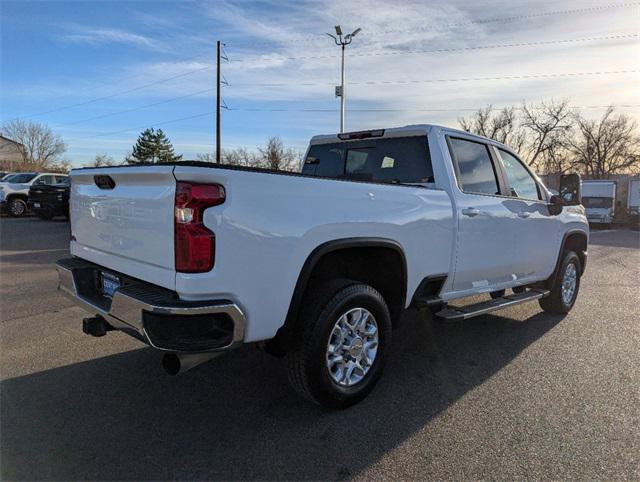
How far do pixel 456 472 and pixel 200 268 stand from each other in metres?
1.80

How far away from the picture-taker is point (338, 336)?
10.5 ft

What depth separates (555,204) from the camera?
5344 millimetres

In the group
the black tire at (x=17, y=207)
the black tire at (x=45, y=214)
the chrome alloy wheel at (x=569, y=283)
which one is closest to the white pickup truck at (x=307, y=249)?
the chrome alloy wheel at (x=569, y=283)

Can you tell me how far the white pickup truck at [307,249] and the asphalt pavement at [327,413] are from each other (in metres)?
0.44

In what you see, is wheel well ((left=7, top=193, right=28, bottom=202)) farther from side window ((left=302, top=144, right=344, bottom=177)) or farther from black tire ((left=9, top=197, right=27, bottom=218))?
side window ((left=302, top=144, right=344, bottom=177))

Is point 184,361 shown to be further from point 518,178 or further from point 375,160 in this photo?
point 518,178

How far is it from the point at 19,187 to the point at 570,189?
21.1 metres

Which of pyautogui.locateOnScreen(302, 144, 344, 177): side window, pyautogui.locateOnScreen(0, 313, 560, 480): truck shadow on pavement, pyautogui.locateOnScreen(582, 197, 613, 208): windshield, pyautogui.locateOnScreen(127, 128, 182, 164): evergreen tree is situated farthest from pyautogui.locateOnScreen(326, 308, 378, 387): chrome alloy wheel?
pyautogui.locateOnScreen(127, 128, 182, 164): evergreen tree

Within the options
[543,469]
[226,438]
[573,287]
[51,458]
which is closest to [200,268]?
[226,438]

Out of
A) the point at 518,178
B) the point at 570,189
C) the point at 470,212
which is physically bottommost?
the point at 470,212

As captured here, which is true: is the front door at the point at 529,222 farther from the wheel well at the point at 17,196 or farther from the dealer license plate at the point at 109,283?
the wheel well at the point at 17,196

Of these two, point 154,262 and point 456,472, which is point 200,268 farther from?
point 456,472

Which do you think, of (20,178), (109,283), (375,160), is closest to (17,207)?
(20,178)

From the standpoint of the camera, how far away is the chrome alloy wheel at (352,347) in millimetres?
3184
